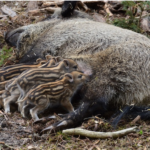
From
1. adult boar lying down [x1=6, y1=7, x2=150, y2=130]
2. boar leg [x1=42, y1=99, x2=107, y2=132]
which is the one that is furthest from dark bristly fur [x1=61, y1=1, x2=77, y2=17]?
boar leg [x1=42, y1=99, x2=107, y2=132]

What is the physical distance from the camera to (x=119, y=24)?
8398mm

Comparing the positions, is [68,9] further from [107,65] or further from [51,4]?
[107,65]

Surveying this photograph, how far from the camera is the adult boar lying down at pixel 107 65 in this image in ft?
17.1

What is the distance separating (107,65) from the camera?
17.5 feet

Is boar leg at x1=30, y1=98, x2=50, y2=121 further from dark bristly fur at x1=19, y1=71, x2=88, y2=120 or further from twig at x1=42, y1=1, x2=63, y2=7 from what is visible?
twig at x1=42, y1=1, x2=63, y2=7

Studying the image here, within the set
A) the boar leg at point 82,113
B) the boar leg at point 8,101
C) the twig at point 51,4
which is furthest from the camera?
the twig at point 51,4

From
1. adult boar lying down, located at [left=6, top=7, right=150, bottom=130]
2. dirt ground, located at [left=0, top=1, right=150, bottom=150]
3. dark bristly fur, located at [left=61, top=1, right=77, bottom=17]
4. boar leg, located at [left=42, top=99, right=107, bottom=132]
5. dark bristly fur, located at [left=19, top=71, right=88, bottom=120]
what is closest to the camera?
dirt ground, located at [left=0, top=1, right=150, bottom=150]

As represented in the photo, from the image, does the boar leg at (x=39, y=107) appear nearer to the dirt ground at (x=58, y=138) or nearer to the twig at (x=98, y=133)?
the dirt ground at (x=58, y=138)

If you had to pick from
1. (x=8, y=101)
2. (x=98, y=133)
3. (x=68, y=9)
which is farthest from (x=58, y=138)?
(x=68, y=9)

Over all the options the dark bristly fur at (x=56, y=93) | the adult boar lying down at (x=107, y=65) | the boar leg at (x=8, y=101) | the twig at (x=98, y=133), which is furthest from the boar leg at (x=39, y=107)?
the twig at (x=98, y=133)

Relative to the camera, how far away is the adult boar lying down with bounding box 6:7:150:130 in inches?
205

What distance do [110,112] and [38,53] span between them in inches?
88.6

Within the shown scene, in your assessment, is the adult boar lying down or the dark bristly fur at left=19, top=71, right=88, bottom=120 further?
the adult boar lying down

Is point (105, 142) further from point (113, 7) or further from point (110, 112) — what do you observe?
point (113, 7)
